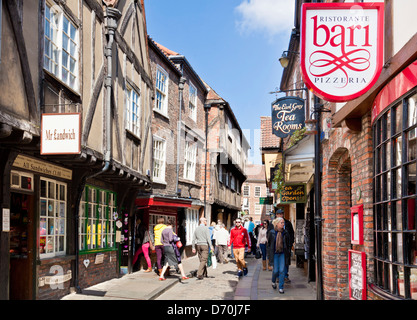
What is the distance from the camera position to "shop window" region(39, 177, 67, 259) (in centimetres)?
885

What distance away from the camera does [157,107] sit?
1702 centimetres

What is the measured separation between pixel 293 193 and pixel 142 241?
16.0 feet

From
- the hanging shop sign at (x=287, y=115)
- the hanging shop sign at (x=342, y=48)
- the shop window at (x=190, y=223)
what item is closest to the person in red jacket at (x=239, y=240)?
the hanging shop sign at (x=287, y=115)

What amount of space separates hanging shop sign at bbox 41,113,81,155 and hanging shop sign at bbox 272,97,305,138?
6.95 metres

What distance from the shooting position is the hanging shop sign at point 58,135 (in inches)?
280

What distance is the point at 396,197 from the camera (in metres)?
5.03

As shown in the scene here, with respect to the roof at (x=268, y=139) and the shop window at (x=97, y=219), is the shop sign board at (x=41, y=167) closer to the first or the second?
the shop window at (x=97, y=219)

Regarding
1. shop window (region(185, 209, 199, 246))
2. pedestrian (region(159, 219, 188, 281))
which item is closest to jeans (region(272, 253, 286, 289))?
pedestrian (region(159, 219, 188, 281))

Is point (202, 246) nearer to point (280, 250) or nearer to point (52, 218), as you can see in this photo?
point (280, 250)

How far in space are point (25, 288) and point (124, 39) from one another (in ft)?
21.7

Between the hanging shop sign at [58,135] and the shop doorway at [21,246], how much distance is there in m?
1.71

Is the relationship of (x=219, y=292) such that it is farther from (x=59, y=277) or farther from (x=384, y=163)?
(x=384, y=163)

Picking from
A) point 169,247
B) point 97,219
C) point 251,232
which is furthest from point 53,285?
point 251,232

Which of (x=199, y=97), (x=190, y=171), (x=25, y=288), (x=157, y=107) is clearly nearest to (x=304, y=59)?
(x=25, y=288)
